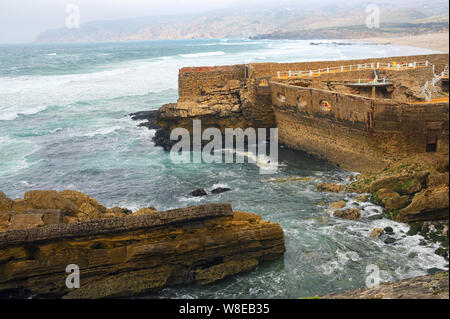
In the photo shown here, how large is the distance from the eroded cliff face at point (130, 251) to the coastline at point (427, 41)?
24529 millimetres

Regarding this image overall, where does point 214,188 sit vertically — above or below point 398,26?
below

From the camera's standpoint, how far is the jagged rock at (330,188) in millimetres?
18250

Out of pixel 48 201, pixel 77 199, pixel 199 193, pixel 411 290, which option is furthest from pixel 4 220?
pixel 411 290

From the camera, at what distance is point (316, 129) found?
2248cm

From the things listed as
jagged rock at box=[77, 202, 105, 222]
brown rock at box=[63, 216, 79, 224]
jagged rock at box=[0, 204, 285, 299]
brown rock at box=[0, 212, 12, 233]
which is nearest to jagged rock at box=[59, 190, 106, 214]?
jagged rock at box=[77, 202, 105, 222]

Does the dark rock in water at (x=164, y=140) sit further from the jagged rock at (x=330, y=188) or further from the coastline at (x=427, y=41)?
the coastline at (x=427, y=41)

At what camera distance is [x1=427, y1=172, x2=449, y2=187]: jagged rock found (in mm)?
14227

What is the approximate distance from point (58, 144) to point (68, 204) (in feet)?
49.0

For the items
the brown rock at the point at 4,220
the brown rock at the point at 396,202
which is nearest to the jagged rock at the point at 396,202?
the brown rock at the point at 396,202

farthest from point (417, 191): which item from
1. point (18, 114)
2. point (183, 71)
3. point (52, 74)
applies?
point (52, 74)

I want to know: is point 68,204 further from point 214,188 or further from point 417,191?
point 417,191

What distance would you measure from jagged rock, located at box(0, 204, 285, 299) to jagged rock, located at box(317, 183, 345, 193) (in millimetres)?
6213

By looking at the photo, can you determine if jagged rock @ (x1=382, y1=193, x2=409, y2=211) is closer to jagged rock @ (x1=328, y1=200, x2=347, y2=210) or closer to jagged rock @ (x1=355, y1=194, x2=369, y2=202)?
jagged rock @ (x1=355, y1=194, x2=369, y2=202)
